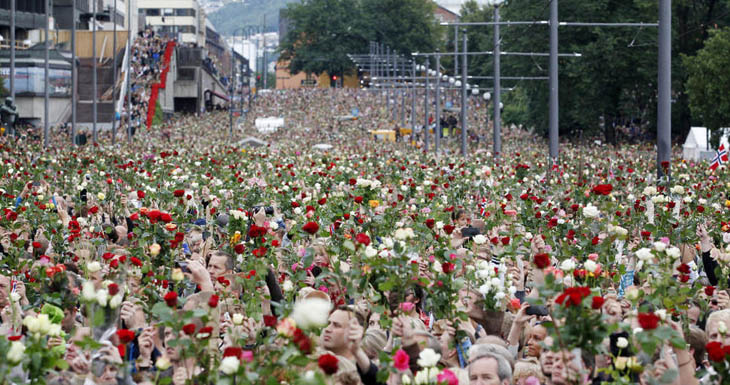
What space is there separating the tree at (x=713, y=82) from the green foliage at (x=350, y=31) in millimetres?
103702

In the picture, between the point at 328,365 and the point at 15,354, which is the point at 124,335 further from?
the point at 328,365

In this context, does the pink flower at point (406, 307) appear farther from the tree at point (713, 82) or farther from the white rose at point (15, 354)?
the tree at point (713, 82)

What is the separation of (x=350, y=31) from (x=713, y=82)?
107966mm

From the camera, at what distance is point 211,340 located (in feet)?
23.7

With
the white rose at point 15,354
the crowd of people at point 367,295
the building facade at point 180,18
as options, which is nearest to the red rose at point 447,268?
the crowd of people at point 367,295

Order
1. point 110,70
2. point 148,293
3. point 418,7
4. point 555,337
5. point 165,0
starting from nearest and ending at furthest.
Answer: point 555,337, point 148,293, point 110,70, point 418,7, point 165,0

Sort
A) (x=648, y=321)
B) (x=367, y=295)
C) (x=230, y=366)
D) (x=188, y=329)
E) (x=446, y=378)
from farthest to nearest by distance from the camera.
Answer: (x=367, y=295)
(x=188, y=329)
(x=648, y=321)
(x=446, y=378)
(x=230, y=366)

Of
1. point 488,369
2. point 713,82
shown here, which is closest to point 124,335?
point 488,369

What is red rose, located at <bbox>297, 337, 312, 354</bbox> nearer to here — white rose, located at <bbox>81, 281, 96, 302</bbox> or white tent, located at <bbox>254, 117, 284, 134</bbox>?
white rose, located at <bbox>81, 281, 96, 302</bbox>

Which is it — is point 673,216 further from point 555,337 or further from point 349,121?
point 349,121

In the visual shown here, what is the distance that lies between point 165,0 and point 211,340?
19211cm

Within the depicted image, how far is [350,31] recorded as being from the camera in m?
158

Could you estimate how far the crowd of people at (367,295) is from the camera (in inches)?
238

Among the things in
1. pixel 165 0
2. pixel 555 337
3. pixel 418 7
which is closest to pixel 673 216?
pixel 555 337
